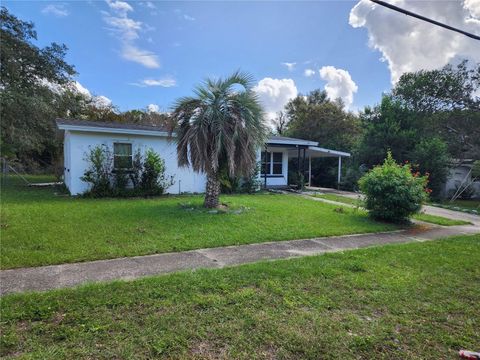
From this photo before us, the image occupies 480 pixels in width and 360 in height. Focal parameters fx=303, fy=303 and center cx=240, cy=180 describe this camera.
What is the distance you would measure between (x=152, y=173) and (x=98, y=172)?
2.06 meters

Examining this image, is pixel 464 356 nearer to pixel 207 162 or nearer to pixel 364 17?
pixel 364 17

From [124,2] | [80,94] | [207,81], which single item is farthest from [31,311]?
[80,94]

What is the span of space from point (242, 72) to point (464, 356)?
332 inches

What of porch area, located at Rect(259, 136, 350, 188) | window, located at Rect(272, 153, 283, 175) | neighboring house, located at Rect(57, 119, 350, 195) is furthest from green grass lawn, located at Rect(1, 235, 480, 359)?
window, located at Rect(272, 153, 283, 175)

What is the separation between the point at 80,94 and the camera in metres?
28.4

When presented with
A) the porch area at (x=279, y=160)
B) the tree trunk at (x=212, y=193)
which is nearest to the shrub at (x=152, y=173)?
the tree trunk at (x=212, y=193)

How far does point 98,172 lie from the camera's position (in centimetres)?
1190

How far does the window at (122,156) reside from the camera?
40.6ft

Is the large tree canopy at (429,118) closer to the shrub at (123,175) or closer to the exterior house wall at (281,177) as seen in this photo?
the exterior house wall at (281,177)

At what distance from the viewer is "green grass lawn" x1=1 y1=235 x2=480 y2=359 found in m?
2.55

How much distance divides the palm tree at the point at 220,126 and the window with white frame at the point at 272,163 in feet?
27.3

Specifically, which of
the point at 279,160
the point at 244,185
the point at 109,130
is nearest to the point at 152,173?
the point at 109,130

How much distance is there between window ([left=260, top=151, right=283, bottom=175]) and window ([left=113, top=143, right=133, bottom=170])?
26.0ft

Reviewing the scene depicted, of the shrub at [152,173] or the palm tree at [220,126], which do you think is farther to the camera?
the shrub at [152,173]
